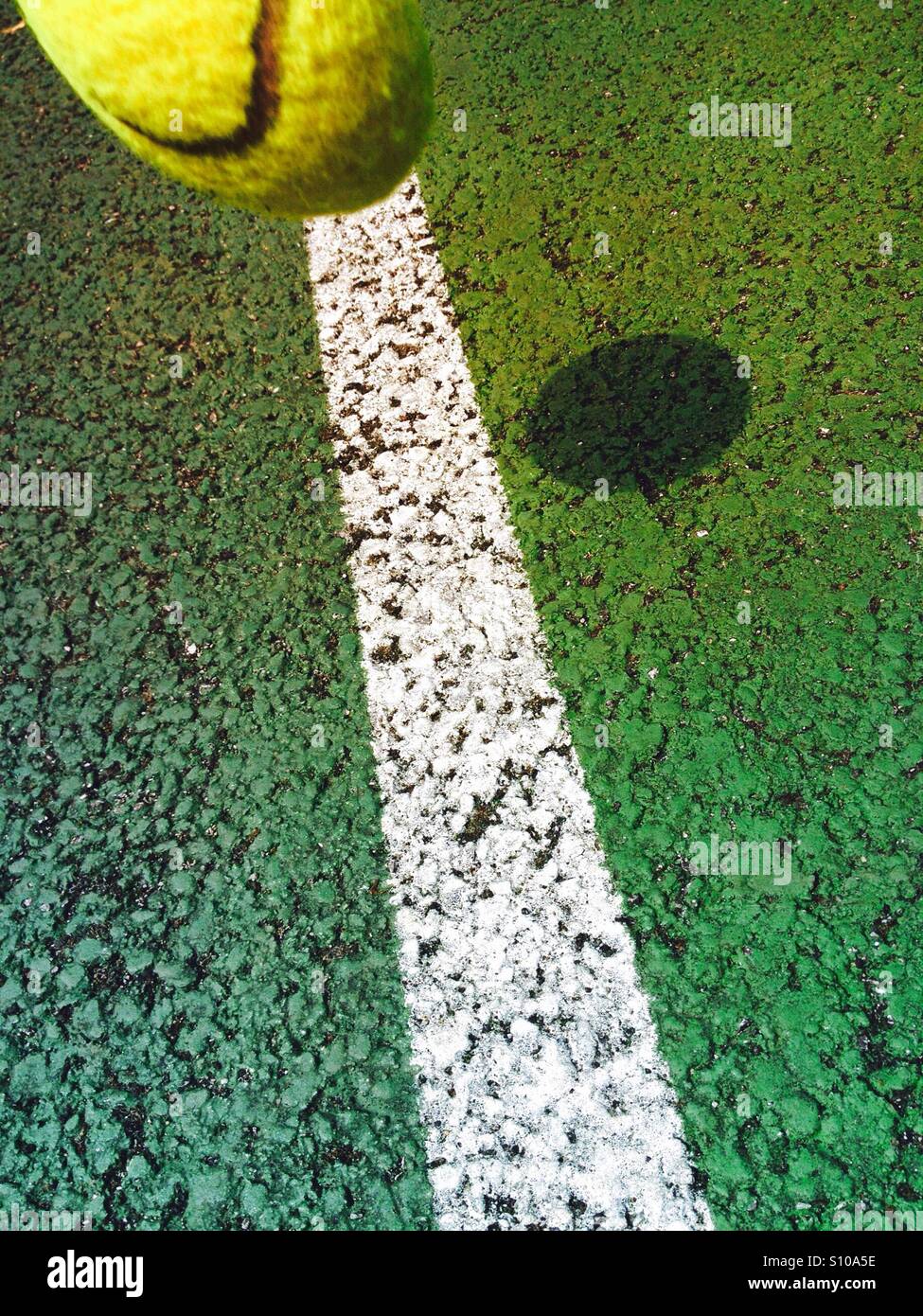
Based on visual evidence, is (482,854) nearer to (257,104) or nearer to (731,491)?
(731,491)

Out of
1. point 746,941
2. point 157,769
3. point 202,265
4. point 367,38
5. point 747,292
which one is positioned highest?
point 202,265

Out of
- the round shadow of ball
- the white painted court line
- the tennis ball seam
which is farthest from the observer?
the round shadow of ball

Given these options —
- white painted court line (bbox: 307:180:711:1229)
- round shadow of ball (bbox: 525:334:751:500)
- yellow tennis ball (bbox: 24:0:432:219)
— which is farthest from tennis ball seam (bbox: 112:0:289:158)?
round shadow of ball (bbox: 525:334:751:500)

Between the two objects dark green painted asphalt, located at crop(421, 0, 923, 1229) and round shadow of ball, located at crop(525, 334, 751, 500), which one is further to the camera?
round shadow of ball, located at crop(525, 334, 751, 500)

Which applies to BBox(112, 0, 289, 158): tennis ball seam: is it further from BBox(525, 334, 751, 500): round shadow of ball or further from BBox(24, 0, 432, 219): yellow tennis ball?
BBox(525, 334, 751, 500): round shadow of ball

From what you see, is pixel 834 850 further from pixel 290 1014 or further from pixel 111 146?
pixel 111 146

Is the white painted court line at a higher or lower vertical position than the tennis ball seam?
lower
